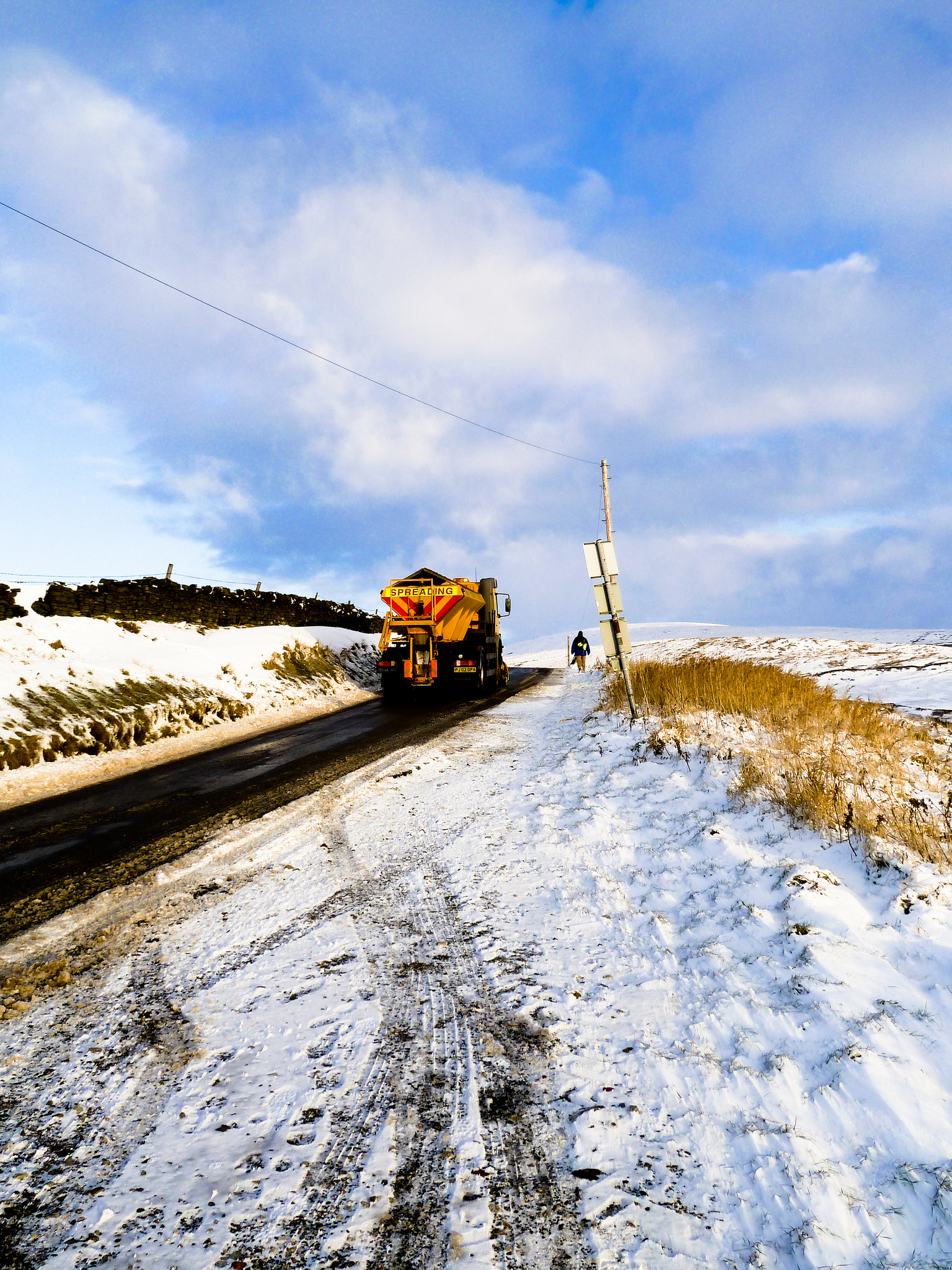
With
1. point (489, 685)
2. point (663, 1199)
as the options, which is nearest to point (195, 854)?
point (663, 1199)

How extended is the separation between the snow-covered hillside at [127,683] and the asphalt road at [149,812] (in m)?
1.48

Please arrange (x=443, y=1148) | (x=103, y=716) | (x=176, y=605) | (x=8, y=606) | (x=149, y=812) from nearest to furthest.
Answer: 1. (x=443, y=1148)
2. (x=149, y=812)
3. (x=103, y=716)
4. (x=8, y=606)
5. (x=176, y=605)

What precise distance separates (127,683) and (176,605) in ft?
27.2

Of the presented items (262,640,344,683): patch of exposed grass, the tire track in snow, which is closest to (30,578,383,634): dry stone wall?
(262,640,344,683): patch of exposed grass

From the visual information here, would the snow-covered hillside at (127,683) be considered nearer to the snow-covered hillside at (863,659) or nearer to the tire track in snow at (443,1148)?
the tire track in snow at (443,1148)

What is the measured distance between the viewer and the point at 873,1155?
2.26m

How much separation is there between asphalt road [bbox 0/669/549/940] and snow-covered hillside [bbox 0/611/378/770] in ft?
4.86

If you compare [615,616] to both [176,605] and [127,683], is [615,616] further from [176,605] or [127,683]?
[176,605]

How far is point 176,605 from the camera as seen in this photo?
1886cm

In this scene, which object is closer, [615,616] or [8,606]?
[615,616]

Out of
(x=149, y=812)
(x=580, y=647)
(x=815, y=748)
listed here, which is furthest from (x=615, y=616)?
(x=580, y=647)

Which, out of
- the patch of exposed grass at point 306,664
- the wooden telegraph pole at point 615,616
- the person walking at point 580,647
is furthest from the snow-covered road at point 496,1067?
the person walking at point 580,647

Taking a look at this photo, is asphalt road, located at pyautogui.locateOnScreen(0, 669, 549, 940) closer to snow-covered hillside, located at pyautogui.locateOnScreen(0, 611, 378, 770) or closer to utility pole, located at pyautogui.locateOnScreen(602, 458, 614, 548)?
snow-covered hillside, located at pyautogui.locateOnScreen(0, 611, 378, 770)

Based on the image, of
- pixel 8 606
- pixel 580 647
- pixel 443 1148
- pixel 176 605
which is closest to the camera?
pixel 443 1148
